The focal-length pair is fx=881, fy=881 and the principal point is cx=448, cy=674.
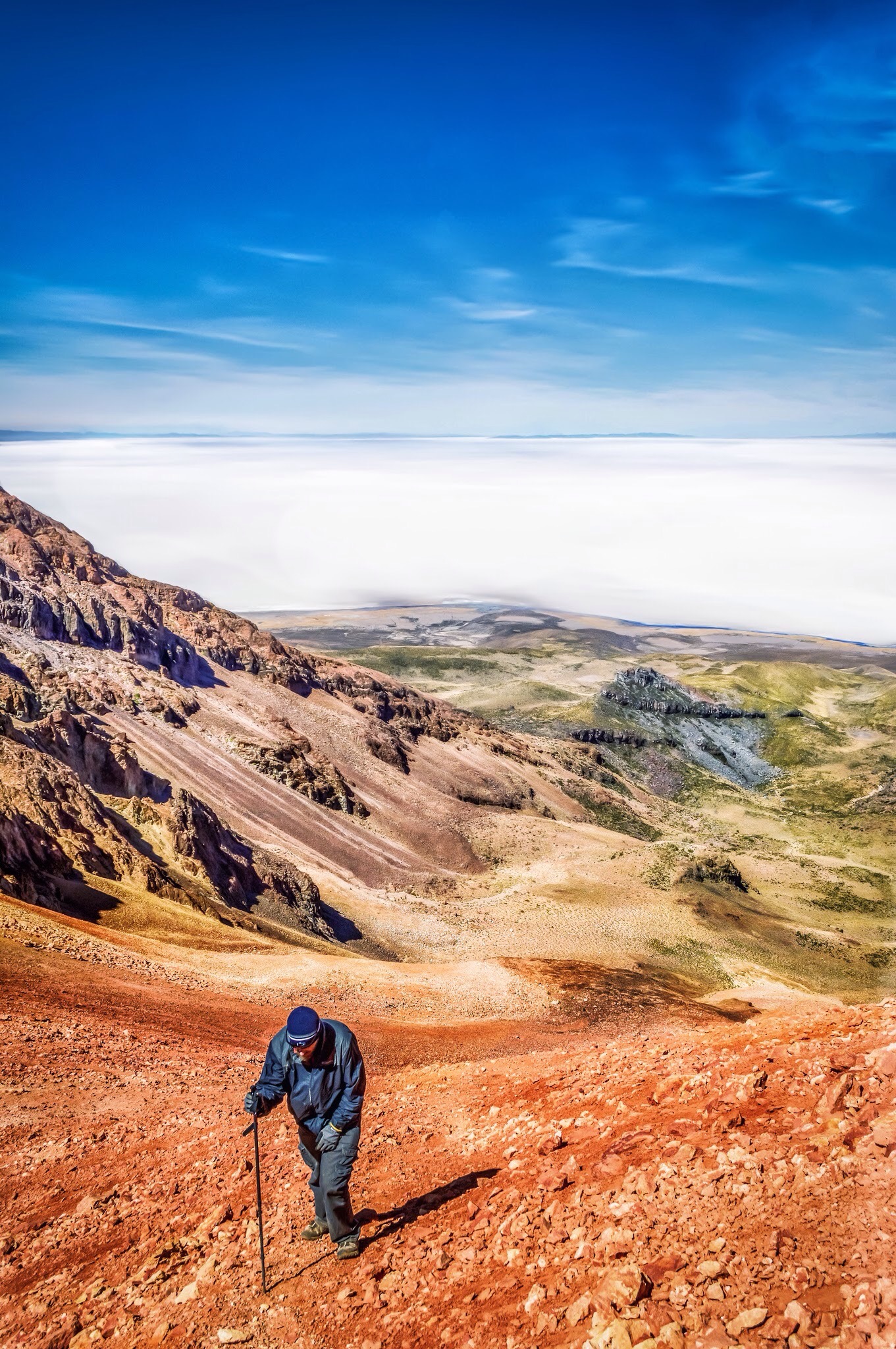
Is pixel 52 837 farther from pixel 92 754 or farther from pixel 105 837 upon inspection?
pixel 92 754

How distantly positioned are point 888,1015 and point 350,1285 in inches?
288

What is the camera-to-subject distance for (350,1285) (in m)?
7.67

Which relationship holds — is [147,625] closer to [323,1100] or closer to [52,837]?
[52,837]

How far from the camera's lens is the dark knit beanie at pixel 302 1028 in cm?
815

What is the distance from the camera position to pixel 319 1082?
27.5 feet

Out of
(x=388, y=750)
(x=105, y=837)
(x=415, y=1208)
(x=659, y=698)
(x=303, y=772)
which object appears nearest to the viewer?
(x=415, y=1208)

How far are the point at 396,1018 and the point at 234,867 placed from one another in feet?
70.3

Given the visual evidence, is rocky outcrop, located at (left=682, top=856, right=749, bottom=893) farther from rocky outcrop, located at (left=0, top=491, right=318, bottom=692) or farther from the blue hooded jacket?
the blue hooded jacket

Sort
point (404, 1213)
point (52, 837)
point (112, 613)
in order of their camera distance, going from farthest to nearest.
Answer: point (112, 613) → point (52, 837) → point (404, 1213)

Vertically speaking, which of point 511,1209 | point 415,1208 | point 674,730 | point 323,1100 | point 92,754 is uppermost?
point 323,1100

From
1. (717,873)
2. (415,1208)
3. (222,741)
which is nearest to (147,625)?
(222,741)

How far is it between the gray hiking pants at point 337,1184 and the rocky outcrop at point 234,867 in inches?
1306

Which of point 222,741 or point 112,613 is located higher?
point 112,613

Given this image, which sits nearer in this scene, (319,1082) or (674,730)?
(319,1082)
